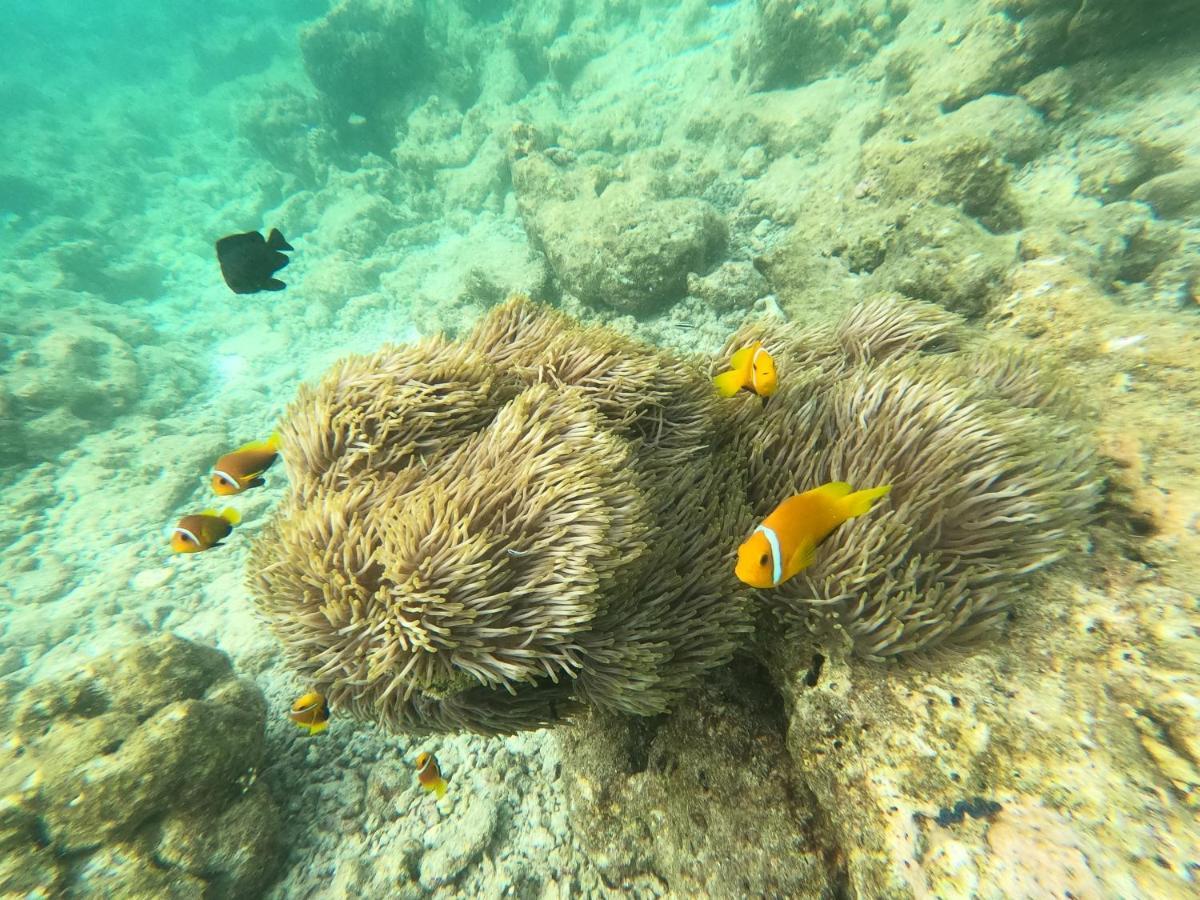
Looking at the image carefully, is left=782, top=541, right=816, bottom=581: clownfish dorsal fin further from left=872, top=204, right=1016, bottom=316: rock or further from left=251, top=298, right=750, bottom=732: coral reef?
left=872, top=204, right=1016, bottom=316: rock

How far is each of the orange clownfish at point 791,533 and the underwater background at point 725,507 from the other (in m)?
0.43

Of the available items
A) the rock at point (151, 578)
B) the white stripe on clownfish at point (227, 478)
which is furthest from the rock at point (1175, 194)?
the rock at point (151, 578)

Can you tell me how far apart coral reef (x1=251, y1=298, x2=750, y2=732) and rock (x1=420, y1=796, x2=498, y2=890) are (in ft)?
5.33

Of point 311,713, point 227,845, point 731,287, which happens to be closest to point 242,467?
point 311,713

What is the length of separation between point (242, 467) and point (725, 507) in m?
3.35

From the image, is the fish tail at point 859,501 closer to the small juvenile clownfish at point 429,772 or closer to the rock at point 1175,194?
the small juvenile clownfish at point 429,772

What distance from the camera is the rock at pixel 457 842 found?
124 inches

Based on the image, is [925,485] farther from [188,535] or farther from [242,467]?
[188,535]

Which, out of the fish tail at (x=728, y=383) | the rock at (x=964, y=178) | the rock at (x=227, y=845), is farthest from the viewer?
the rock at (x=964, y=178)

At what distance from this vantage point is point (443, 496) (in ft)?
6.52

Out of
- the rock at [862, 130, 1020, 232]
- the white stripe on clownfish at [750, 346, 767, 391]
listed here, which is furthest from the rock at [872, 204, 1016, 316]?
the white stripe on clownfish at [750, 346, 767, 391]

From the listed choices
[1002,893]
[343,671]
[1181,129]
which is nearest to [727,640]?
[1002,893]

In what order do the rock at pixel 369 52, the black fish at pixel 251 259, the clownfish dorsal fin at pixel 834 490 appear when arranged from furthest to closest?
the rock at pixel 369 52 → the black fish at pixel 251 259 → the clownfish dorsal fin at pixel 834 490

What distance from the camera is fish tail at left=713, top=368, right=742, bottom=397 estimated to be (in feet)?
9.30
